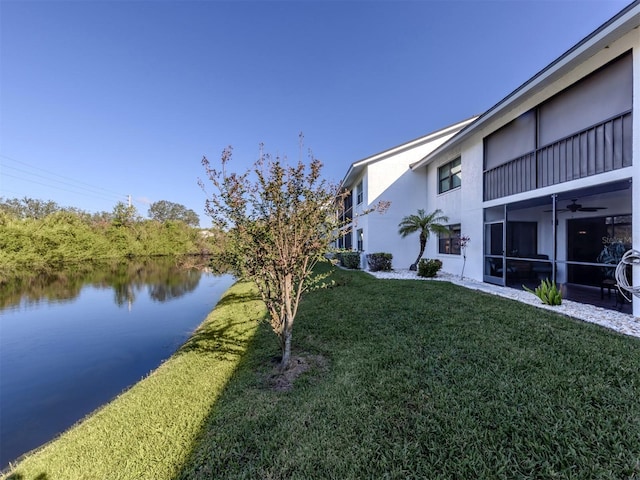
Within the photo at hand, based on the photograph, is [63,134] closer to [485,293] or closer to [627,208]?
[485,293]

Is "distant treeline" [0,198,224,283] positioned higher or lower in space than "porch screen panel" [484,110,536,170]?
lower

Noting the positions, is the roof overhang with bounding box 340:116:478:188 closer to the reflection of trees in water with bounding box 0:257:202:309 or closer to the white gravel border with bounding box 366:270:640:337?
the white gravel border with bounding box 366:270:640:337

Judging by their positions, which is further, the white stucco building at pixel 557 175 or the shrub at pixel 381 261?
the shrub at pixel 381 261

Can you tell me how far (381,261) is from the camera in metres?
14.3

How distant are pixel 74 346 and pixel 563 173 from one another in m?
14.8

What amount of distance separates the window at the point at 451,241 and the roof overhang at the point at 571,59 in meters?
4.49

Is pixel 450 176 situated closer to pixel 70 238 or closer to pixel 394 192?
pixel 394 192

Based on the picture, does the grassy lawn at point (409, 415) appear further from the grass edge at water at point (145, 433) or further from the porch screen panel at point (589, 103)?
the porch screen panel at point (589, 103)

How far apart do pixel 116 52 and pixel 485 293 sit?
21.3m

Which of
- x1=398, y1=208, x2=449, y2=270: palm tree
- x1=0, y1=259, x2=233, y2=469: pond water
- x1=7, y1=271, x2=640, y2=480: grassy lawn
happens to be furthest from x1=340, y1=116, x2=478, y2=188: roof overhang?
x1=7, y1=271, x2=640, y2=480: grassy lawn

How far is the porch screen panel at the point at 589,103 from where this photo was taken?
5.99 meters

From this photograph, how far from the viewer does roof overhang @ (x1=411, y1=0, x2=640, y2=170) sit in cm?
528

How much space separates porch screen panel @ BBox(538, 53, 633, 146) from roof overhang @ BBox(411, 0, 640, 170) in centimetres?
49

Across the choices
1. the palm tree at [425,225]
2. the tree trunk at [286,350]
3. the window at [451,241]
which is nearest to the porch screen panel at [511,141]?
the palm tree at [425,225]
